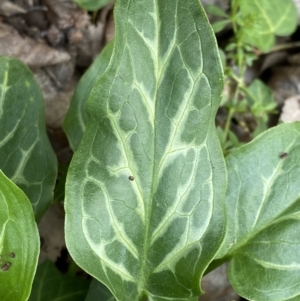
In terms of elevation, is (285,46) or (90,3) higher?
(90,3)

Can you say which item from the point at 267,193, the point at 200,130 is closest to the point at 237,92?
the point at 267,193

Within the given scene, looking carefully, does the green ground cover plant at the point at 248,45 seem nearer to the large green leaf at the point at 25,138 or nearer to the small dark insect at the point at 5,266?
the large green leaf at the point at 25,138

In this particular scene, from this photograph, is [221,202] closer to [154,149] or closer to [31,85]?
[154,149]

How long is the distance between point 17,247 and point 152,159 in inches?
8.5

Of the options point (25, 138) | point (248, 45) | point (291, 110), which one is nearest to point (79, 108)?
point (25, 138)

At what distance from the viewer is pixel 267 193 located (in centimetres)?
82

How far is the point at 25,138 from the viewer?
2.57 ft

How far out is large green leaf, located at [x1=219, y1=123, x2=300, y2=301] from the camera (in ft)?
2.57

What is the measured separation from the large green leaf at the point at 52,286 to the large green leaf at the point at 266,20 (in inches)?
25.2

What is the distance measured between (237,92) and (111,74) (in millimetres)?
595

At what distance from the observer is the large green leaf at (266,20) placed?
107 centimetres

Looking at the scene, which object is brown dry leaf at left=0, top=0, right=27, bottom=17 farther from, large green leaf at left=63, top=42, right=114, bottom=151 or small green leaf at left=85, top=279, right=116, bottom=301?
small green leaf at left=85, top=279, right=116, bottom=301


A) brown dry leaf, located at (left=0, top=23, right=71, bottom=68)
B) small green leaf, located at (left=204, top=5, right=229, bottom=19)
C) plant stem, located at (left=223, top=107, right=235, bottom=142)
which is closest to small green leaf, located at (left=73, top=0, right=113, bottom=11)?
brown dry leaf, located at (left=0, top=23, right=71, bottom=68)

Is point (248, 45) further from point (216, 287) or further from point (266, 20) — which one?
point (216, 287)
